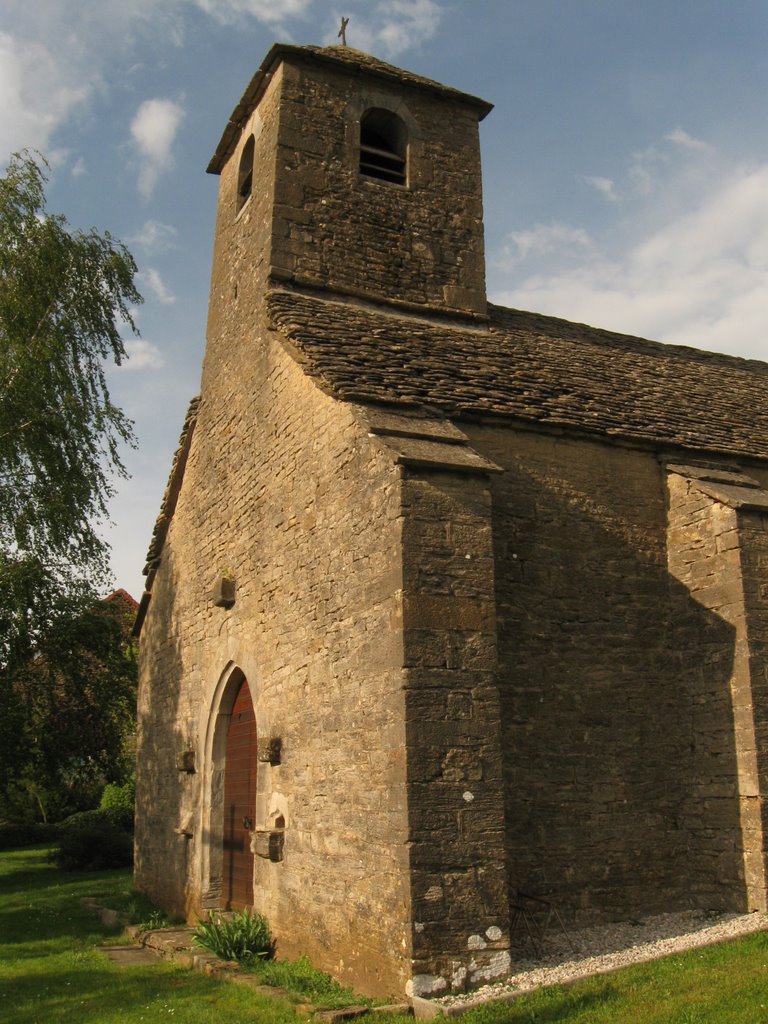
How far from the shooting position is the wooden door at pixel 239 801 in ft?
34.2

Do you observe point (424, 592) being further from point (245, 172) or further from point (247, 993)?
point (245, 172)

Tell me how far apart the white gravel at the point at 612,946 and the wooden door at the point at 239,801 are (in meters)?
4.00

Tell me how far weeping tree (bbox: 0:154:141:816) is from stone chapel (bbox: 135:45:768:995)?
230 cm

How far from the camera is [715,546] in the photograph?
9.19 metres

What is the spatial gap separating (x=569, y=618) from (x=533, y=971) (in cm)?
334

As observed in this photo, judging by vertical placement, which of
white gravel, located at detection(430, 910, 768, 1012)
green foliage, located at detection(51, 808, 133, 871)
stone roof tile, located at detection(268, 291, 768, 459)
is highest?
stone roof tile, located at detection(268, 291, 768, 459)

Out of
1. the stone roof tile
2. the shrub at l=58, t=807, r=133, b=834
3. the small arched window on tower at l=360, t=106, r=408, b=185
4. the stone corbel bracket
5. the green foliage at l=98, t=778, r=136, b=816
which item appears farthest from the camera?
the green foliage at l=98, t=778, r=136, b=816

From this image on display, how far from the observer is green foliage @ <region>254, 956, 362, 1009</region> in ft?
22.8

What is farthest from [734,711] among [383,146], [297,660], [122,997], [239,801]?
[383,146]

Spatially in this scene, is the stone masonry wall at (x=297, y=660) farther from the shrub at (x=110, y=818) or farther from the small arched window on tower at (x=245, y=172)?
the shrub at (x=110, y=818)

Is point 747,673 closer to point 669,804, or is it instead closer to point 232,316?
point 669,804

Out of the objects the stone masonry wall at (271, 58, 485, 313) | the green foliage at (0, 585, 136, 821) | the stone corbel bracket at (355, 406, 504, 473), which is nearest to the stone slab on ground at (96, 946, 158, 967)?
the green foliage at (0, 585, 136, 821)

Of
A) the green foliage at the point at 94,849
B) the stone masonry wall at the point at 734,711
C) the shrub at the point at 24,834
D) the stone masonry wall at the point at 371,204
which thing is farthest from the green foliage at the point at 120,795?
the stone masonry wall at the point at 734,711

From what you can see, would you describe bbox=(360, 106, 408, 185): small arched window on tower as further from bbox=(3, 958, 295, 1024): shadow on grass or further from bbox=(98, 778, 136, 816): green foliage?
bbox=(98, 778, 136, 816): green foliage
